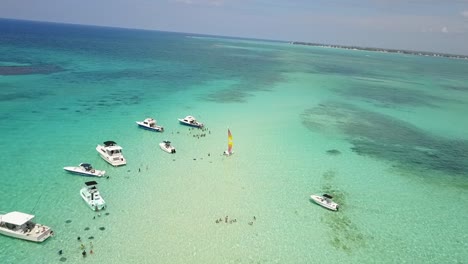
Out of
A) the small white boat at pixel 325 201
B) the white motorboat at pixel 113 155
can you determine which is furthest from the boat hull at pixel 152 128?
the small white boat at pixel 325 201

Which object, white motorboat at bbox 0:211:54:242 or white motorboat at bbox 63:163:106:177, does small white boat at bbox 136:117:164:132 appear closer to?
white motorboat at bbox 63:163:106:177

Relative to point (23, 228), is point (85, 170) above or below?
above

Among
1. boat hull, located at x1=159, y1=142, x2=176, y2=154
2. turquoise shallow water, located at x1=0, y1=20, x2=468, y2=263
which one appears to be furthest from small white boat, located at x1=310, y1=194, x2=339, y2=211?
boat hull, located at x1=159, y1=142, x2=176, y2=154

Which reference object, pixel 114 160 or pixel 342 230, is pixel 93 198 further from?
pixel 342 230

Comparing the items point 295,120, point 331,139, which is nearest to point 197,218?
point 331,139

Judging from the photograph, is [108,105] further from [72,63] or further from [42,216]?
[72,63]

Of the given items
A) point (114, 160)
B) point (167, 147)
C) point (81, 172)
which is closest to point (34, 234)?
point (81, 172)

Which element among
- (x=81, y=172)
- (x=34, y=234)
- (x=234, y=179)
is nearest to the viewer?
(x=34, y=234)
